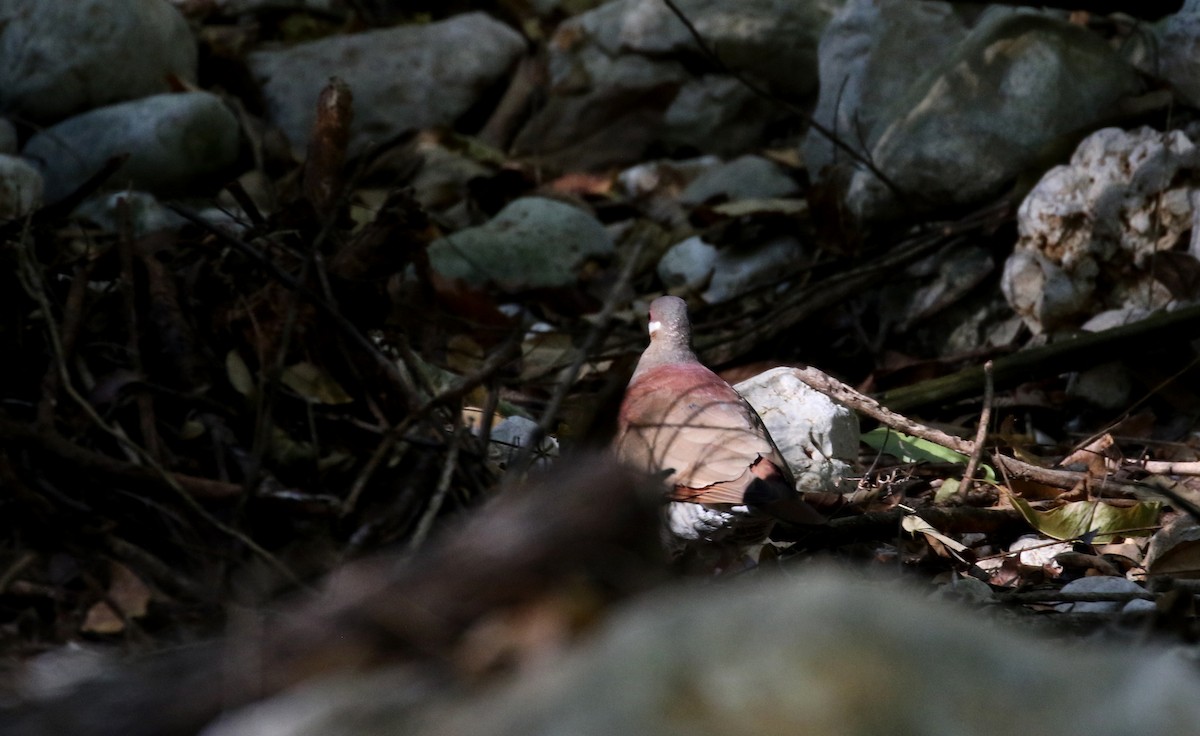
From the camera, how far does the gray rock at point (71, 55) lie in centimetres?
570

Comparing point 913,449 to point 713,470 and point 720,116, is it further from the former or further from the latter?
point 720,116

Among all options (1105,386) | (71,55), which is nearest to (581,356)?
(1105,386)

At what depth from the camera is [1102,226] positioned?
3.98 m

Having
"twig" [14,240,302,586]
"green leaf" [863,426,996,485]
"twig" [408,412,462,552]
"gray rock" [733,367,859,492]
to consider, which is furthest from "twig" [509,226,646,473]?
"green leaf" [863,426,996,485]

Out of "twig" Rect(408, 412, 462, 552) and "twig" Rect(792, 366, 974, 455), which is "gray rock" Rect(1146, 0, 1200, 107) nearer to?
"twig" Rect(792, 366, 974, 455)

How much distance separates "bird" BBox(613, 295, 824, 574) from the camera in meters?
2.55

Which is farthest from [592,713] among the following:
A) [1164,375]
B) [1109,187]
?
[1109,187]

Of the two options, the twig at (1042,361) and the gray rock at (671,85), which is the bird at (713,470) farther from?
the gray rock at (671,85)

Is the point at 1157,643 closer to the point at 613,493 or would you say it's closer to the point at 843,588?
the point at 843,588

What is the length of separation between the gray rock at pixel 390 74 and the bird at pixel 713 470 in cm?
409

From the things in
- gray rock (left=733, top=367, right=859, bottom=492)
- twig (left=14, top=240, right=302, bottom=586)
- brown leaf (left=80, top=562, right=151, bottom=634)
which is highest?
twig (left=14, top=240, right=302, bottom=586)

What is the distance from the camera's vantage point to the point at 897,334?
14.7 feet

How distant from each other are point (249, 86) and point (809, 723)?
20.2 ft

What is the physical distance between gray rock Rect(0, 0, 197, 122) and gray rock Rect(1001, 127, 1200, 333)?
3.93 metres
